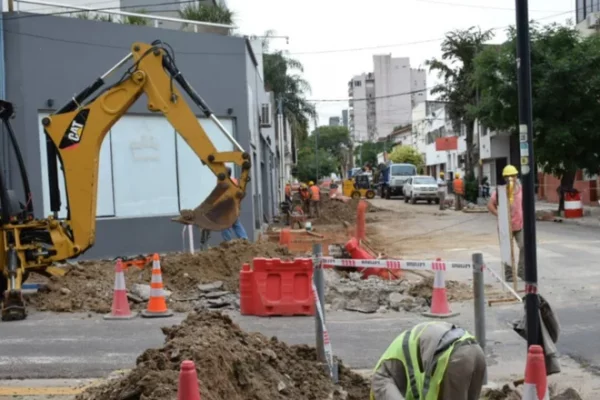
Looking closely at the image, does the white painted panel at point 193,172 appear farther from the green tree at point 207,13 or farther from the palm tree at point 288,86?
the palm tree at point 288,86

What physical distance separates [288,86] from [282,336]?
45.4 meters

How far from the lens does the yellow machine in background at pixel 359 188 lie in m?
52.4

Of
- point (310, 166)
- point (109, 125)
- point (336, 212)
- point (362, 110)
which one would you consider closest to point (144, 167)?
point (109, 125)

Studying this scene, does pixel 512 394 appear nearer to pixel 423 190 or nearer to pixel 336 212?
pixel 336 212

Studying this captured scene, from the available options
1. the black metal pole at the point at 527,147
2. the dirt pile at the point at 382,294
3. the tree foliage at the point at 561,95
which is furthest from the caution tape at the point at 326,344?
the tree foliage at the point at 561,95

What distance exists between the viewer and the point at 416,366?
12.4 feet

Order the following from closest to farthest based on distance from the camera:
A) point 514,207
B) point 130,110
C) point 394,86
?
1. point 514,207
2. point 130,110
3. point 394,86

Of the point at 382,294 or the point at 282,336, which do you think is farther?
the point at 382,294

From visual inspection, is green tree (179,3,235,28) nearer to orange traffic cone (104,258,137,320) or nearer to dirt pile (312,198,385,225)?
dirt pile (312,198,385,225)

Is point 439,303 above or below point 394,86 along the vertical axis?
below

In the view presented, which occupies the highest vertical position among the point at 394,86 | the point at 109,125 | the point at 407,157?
the point at 394,86

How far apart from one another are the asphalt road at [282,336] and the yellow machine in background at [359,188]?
131ft

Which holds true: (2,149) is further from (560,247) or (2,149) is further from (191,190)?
(560,247)

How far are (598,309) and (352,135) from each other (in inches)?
5701
